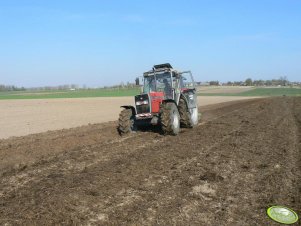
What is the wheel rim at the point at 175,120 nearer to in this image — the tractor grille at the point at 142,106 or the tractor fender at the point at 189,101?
the tractor grille at the point at 142,106

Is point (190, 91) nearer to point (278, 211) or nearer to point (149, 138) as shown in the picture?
point (149, 138)

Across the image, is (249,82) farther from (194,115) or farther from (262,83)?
(194,115)

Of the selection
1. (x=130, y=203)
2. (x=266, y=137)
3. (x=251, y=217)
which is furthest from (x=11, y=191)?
(x=266, y=137)

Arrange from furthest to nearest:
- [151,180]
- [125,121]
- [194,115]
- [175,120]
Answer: [194,115] < [125,121] < [175,120] < [151,180]

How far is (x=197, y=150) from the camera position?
10164 millimetres

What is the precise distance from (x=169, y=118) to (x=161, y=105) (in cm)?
53

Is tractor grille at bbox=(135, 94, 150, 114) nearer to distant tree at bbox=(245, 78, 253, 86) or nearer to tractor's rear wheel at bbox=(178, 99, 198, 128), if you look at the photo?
tractor's rear wheel at bbox=(178, 99, 198, 128)

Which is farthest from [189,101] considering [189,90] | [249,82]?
[249,82]

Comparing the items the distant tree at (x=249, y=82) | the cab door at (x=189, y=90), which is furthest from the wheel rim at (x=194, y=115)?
the distant tree at (x=249, y=82)

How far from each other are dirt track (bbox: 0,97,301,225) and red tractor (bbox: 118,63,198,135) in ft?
2.86

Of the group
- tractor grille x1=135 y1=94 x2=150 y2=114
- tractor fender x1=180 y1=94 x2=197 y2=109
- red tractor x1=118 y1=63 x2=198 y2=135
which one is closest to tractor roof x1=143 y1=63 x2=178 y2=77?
red tractor x1=118 y1=63 x2=198 y2=135

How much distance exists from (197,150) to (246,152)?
4.04 ft

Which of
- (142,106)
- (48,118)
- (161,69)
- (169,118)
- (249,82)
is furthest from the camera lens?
(249,82)

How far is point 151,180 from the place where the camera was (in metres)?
7.26
